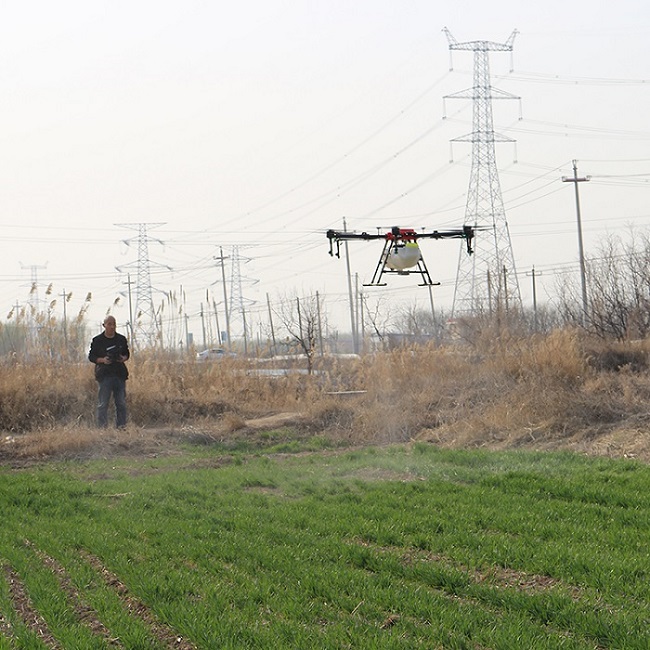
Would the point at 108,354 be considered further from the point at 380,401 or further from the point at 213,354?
the point at 213,354

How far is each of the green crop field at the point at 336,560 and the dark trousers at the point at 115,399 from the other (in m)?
5.50

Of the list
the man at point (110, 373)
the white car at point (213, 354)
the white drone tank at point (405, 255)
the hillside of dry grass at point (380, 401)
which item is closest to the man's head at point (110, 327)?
the man at point (110, 373)

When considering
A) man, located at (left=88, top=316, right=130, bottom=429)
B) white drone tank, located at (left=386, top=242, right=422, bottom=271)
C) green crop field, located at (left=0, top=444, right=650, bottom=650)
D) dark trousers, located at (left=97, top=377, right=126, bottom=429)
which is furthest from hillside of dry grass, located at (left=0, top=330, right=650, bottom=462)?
white drone tank, located at (left=386, top=242, right=422, bottom=271)

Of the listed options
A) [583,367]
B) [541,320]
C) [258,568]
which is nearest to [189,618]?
[258,568]

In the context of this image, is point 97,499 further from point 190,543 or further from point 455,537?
point 455,537

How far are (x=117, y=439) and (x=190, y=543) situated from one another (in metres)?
8.67

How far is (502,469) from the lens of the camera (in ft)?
40.6

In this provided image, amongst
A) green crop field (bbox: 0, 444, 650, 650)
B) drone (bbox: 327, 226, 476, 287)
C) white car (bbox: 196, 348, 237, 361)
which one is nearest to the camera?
green crop field (bbox: 0, 444, 650, 650)

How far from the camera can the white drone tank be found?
1368cm

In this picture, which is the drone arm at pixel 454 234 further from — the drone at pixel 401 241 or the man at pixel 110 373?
the man at pixel 110 373

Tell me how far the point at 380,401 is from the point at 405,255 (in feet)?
22.1

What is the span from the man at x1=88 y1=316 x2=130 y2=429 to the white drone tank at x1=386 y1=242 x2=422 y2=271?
684cm

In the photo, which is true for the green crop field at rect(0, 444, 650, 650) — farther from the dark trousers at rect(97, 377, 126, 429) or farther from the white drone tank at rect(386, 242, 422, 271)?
the dark trousers at rect(97, 377, 126, 429)

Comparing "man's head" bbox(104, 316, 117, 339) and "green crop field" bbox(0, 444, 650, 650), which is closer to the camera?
"green crop field" bbox(0, 444, 650, 650)
